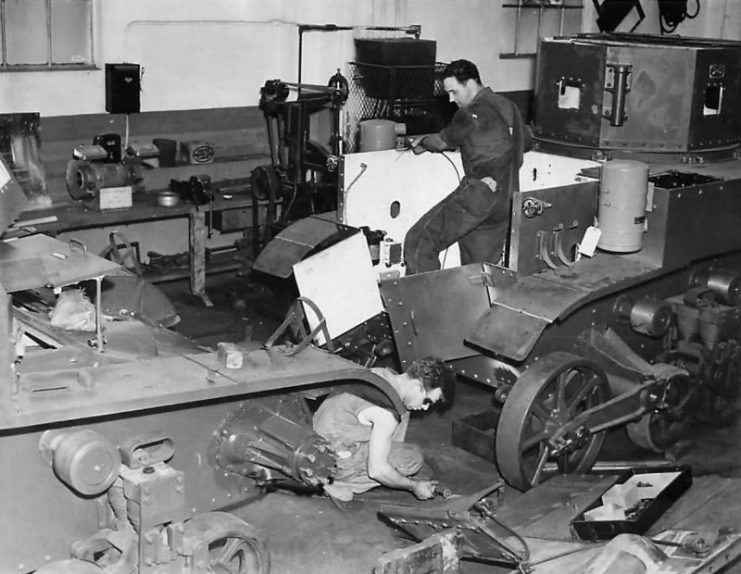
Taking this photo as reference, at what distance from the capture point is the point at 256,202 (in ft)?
32.6

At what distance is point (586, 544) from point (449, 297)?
185cm

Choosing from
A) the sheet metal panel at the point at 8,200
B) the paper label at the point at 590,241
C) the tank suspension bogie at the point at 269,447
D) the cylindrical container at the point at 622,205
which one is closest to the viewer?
the sheet metal panel at the point at 8,200

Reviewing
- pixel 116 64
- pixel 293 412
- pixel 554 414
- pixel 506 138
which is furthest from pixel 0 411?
pixel 116 64

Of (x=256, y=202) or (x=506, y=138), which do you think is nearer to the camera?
(x=506, y=138)

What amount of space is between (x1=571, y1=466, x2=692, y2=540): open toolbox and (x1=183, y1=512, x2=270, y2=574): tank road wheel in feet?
5.19

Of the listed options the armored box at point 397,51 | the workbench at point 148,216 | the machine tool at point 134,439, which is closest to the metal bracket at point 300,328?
the machine tool at point 134,439

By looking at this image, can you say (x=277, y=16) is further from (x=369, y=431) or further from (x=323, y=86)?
(x=369, y=431)

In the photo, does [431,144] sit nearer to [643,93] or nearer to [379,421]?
[643,93]

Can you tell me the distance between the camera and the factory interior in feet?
15.8

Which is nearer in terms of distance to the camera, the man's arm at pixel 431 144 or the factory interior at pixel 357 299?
the factory interior at pixel 357 299

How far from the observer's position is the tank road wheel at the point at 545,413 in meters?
6.02

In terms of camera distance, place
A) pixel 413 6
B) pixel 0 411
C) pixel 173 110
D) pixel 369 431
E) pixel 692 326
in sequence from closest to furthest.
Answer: pixel 0 411, pixel 369 431, pixel 692 326, pixel 173 110, pixel 413 6

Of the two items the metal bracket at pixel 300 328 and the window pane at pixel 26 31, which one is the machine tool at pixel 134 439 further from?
the window pane at pixel 26 31

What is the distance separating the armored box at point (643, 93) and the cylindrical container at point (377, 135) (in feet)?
3.60
